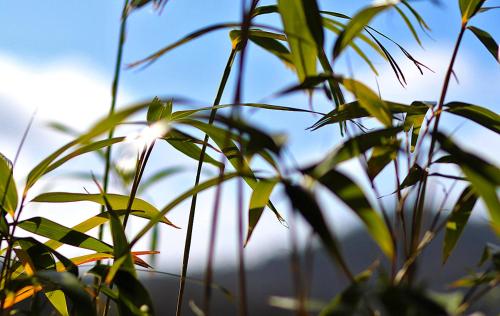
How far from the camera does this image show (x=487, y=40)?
752 mm

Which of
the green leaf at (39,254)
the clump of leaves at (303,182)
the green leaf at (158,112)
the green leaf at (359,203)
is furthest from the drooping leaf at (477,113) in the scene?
the green leaf at (39,254)

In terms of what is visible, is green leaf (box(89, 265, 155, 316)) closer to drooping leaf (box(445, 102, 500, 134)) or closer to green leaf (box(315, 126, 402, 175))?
green leaf (box(315, 126, 402, 175))

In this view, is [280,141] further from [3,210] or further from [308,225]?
[3,210]

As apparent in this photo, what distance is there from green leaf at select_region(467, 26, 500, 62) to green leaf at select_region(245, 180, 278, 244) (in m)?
0.33

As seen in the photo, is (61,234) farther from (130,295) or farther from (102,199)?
(130,295)

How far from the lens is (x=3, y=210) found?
72 centimetres

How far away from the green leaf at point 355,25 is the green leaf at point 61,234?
38 cm

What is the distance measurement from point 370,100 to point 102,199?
0.37m

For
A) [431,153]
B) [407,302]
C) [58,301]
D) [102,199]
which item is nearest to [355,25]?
[431,153]

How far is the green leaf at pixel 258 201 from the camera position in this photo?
60 cm

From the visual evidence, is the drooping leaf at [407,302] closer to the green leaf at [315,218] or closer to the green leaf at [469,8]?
the green leaf at [315,218]

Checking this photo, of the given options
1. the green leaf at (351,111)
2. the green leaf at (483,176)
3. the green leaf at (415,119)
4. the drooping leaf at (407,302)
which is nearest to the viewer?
the drooping leaf at (407,302)

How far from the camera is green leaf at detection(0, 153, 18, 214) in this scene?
0.71m

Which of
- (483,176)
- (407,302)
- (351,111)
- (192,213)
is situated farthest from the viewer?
(192,213)
